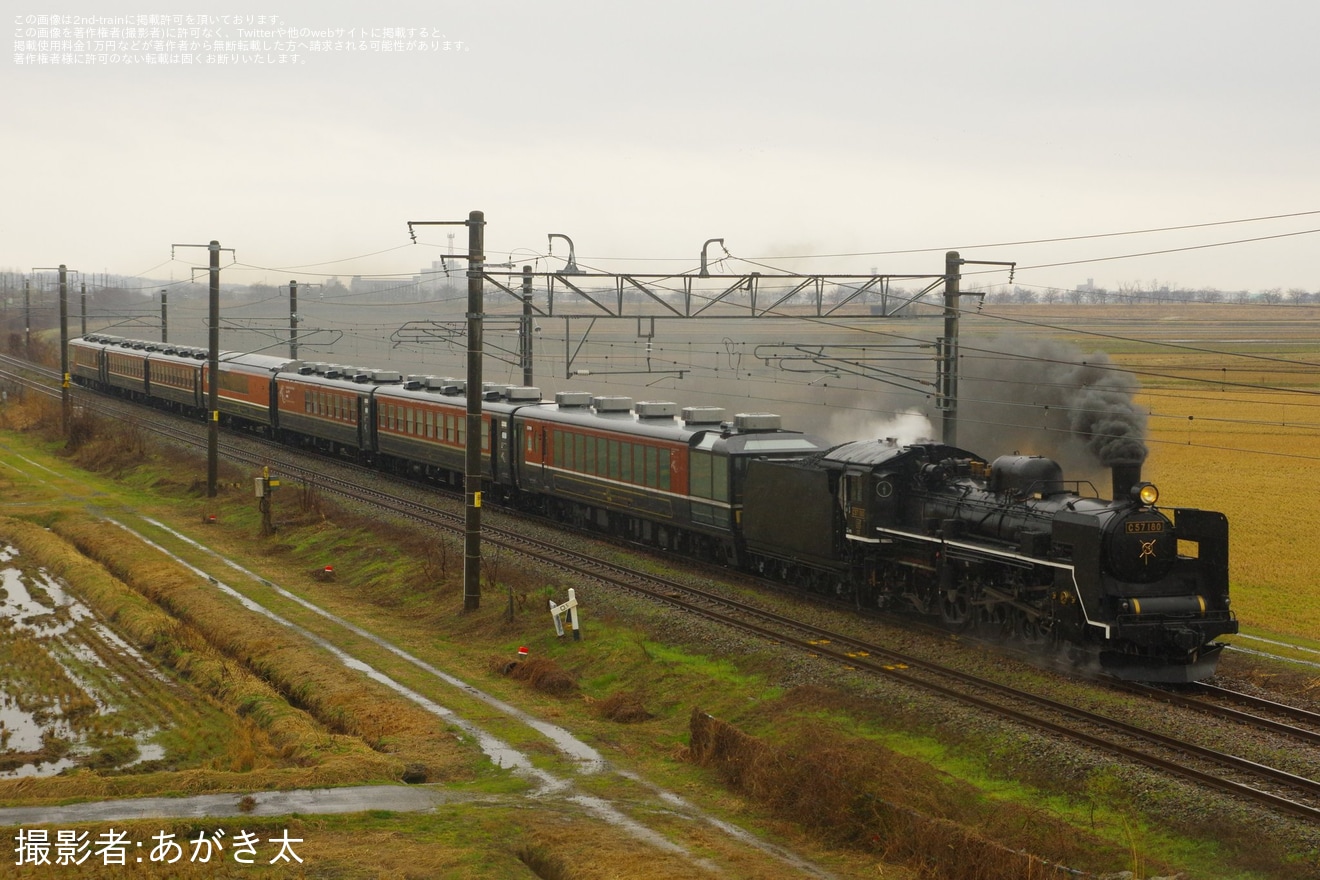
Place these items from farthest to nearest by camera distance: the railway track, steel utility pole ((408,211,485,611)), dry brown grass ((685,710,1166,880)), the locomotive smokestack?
1. steel utility pole ((408,211,485,611))
2. the locomotive smokestack
3. the railway track
4. dry brown grass ((685,710,1166,880))

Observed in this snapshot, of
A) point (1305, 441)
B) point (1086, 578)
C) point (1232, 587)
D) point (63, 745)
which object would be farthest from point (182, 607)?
point (1305, 441)

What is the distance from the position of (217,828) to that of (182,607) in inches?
593

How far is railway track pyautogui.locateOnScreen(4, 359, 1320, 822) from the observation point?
14328 millimetres

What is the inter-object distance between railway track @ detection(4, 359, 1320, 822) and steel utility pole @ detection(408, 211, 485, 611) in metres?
2.89

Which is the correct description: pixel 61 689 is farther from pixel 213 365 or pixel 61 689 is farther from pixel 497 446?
pixel 213 365

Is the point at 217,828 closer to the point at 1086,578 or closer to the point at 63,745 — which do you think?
the point at 63,745

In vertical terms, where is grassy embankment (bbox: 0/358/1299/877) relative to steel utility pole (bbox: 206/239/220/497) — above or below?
below

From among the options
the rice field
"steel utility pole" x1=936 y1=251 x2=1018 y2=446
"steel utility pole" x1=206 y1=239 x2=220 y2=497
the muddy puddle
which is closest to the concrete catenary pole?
"steel utility pole" x1=936 y1=251 x2=1018 y2=446

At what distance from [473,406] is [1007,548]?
1101cm

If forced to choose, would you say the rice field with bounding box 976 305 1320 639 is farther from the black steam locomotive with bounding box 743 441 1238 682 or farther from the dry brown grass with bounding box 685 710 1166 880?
the dry brown grass with bounding box 685 710 1166 880

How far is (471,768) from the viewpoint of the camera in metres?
16.1

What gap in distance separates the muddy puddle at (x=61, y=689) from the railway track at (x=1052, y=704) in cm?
966

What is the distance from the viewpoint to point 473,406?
2542 centimetres

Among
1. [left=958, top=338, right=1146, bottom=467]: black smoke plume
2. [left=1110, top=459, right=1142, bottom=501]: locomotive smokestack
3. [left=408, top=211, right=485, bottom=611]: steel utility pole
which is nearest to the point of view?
[left=1110, top=459, right=1142, bottom=501]: locomotive smokestack
